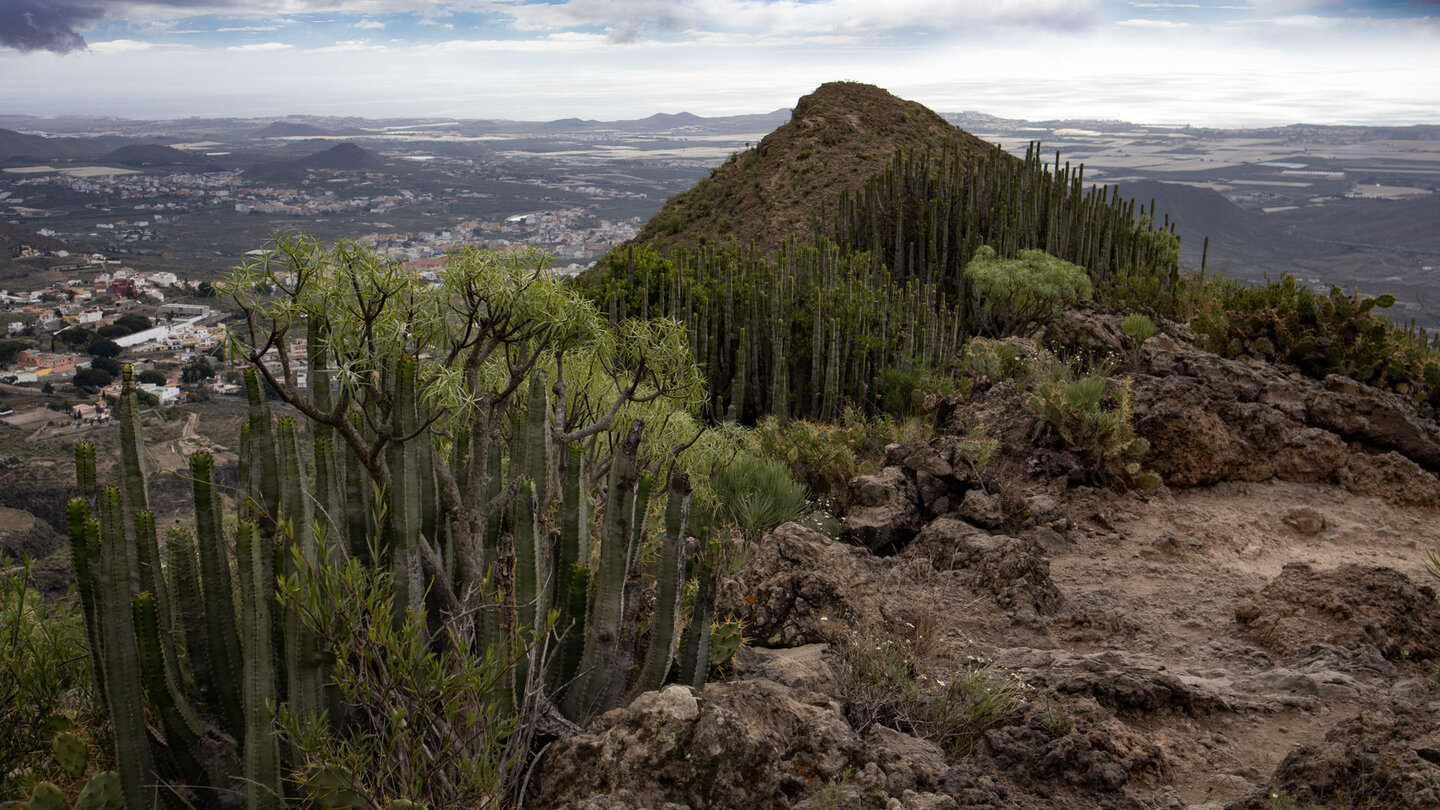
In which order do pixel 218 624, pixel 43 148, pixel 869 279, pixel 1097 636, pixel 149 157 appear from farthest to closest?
pixel 43 148, pixel 149 157, pixel 869 279, pixel 1097 636, pixel 218 624

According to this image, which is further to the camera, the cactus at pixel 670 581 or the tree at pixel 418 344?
the cactus at pixel 670 581

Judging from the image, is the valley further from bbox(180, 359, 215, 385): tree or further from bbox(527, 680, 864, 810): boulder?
bbox(527, 680, 864, 810): boulder

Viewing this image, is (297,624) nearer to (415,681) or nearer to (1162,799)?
(415,681)

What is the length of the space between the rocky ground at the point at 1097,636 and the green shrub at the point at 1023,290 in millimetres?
5442

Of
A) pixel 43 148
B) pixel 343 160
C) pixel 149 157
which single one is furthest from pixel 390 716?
pixel 43 148

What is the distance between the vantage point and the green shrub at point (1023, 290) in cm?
1399

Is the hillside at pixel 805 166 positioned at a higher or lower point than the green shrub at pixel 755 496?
higher

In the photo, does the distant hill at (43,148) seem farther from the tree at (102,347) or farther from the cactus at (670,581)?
the cactus at (670,581)

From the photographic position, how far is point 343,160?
56.9 meters

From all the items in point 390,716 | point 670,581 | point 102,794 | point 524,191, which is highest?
point 524,191

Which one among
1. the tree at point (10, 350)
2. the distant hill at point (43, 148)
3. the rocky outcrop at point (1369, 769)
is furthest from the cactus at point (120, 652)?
the distant hill at point (43, 148)

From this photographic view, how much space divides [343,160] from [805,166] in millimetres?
42391

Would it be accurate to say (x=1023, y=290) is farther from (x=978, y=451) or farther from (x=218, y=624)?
(x=218, y=624)

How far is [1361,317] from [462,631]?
33.4ft
